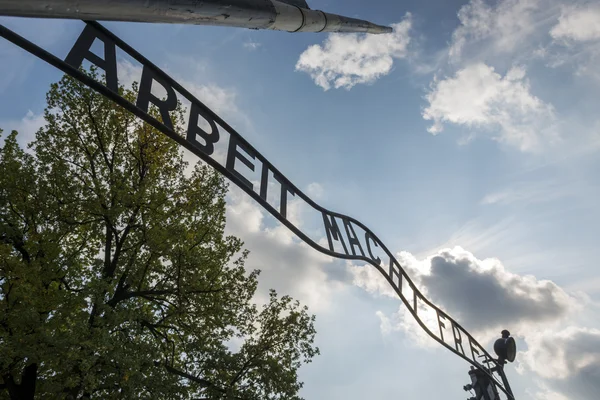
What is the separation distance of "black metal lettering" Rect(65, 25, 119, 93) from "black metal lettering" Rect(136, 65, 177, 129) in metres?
0.16

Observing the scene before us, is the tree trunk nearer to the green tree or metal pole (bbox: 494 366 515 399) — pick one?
the green tree

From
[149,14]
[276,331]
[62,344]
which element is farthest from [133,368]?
[149,14]

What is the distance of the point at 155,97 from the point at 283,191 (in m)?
1.31

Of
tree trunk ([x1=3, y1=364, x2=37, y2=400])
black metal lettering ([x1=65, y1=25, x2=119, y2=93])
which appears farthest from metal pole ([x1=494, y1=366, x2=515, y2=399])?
tree trunk ([x1=3, y1=364, x2=37, y2=400])

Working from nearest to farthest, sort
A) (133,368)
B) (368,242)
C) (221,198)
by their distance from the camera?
(368,242), (133,368), (221,198)

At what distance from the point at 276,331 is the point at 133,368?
14.7 ft

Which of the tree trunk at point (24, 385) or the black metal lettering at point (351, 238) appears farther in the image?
the tree trunk at point (24, 385)

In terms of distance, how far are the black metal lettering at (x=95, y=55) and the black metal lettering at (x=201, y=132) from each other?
0.52 metres

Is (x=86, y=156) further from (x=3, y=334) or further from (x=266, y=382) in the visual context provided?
(x=266, y=382)

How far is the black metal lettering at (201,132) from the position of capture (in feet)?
8.59

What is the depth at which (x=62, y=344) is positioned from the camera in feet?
24.1

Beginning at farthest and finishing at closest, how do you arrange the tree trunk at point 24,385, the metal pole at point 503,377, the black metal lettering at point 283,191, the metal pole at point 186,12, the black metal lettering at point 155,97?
1. the tree trunk at point 24,385
2. the metal pole at point 503,377
3. the black metal lettering at point 283,191
4. the black metal lettering at point 155,97
5. the metal pole at point 186,12

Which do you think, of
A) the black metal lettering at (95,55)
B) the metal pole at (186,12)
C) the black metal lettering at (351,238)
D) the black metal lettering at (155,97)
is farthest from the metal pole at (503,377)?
the black metal lettering at (95,55)

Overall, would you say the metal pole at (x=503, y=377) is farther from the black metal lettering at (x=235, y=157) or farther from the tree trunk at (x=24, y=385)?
the tree trunk at (x=24, y=385)
